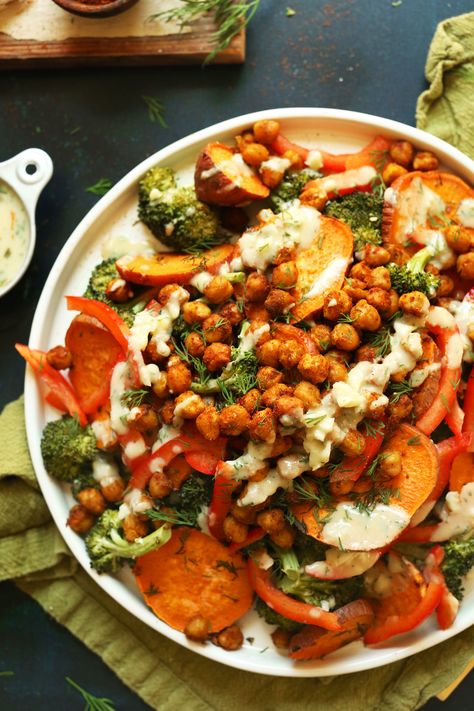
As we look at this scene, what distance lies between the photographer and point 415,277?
3012 mm

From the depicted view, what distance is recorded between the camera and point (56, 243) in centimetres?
367

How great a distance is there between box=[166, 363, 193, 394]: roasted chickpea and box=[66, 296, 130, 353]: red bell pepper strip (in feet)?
0.76

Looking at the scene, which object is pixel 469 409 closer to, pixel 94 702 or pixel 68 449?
pixel 68 449

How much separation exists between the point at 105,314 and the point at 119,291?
5.3 inches

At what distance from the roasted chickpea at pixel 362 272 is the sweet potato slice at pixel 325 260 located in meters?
0.05

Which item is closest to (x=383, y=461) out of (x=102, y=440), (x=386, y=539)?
(x=386, y=539)

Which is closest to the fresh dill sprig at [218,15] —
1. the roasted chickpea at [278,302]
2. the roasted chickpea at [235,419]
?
the roasted chickpea at [278,302]

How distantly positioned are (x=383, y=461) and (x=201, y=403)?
766 millimetres

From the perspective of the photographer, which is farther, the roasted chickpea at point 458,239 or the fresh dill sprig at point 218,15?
the fresh dill sprig at point 218,15

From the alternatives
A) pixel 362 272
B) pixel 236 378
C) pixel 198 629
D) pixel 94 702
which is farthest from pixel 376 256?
pixel 94 702

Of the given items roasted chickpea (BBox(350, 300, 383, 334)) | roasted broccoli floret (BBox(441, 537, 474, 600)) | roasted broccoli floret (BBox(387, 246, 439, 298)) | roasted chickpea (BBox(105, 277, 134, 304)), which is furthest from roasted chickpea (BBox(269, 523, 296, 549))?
roasted chickpea (BBox(105, 277, 134, 304))

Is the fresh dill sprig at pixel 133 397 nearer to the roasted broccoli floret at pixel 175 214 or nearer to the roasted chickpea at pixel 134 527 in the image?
the roasted chickpea at pixel 134 527

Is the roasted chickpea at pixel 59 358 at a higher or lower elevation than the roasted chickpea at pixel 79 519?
higher

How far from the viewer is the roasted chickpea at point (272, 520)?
9.79 feet
